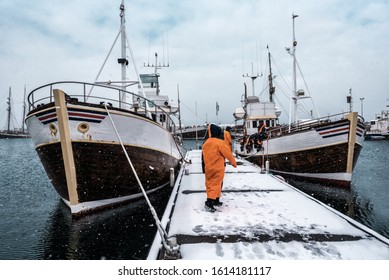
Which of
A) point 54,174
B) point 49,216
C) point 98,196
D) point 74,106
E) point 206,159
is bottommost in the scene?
point 49,216

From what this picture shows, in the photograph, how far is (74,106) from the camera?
605 cm

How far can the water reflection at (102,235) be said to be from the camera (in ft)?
16.1

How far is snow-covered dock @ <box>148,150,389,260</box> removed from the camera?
2.95 m

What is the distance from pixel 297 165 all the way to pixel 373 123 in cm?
7137

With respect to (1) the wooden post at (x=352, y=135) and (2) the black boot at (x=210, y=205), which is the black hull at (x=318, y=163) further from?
(2) the black boot at (x=210, y=205)

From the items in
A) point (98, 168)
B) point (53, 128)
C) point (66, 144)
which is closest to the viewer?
point (66, 144)

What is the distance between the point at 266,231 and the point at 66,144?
17.2 feet

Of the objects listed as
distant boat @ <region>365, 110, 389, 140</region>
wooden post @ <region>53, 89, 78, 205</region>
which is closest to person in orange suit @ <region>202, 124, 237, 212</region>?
wooden post @ <region>53, 89, 78, 205</region>

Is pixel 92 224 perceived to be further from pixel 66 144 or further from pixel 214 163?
pixel 214 163

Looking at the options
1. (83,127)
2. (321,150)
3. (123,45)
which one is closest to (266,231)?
(83,127)

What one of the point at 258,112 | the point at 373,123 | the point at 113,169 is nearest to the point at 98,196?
the point at 113,169

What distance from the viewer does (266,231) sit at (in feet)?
11.7

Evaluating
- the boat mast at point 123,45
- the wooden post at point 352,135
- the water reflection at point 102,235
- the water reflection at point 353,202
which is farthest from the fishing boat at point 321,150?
the boat mast at point 123,45
